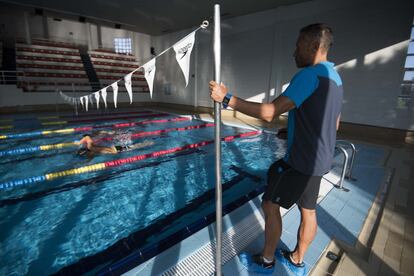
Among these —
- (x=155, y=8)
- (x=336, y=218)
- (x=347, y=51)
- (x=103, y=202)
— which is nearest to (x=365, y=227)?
(x=336, y=218)

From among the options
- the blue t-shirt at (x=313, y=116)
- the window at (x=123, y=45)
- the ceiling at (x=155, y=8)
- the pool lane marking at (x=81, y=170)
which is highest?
the window at (x=123, y=45)

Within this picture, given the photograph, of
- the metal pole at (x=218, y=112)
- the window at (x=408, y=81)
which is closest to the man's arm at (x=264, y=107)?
the metal pole at (x=218, y=112)

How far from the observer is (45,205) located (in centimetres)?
288

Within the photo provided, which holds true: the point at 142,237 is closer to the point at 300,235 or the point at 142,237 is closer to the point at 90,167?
the point at 300,235

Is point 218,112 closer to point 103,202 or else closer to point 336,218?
point 336,218

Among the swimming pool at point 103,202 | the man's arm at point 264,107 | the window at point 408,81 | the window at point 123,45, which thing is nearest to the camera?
the man's arm at point 264,107

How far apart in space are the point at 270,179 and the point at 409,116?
691 centimetres

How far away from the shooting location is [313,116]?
4.06ft

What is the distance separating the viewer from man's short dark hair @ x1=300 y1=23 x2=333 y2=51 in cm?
119

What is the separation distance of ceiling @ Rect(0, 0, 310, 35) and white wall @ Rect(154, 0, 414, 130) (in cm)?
64

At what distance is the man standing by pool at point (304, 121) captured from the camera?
117 cm

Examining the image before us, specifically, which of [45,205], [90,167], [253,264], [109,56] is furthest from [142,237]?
[109,56]

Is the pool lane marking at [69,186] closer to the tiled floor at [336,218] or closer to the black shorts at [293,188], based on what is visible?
the tiled floor at [336,218]

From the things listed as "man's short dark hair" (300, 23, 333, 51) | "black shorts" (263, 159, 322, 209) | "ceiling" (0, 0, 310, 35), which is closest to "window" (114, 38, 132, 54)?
"ceiling" (0, 0, 310, 35)
